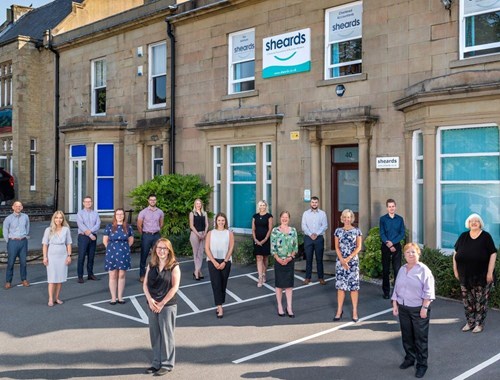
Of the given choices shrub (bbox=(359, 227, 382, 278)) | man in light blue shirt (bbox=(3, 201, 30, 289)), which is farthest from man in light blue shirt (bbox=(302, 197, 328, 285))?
man in light blue shirt (bbox=(3, 201, 30, 289))

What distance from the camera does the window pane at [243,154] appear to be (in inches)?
663

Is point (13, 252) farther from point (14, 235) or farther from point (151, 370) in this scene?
point (151, 370)

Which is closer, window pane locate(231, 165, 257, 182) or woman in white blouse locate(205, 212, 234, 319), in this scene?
woman in white blouse locate(205, 212, 234, 319)

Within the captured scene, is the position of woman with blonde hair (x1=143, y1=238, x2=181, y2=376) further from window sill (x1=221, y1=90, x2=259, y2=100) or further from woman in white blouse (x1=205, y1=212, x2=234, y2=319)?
window sill (x1=221, y1=90, x2=259, y2=100)

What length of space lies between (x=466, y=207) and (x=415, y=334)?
5.71 metres

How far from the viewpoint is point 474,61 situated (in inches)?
471

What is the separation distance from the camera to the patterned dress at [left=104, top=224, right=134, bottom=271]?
1080 cm

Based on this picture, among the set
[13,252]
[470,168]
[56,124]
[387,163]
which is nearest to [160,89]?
[56,124]

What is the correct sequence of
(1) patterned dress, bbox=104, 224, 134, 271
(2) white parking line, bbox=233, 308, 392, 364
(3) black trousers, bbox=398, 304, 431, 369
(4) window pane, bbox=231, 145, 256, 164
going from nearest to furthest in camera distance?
(3) black trousers, bbox=398, 304, 431, 369
(2) white parking line, bbox=233, 308, 392, 364
(1) patterned dress, bbox=104, 224, 134, 271
(4) window pane, bbox=231, 145, 256, 164

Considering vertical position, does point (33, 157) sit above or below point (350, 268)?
above

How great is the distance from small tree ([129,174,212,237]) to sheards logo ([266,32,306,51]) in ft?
14.5

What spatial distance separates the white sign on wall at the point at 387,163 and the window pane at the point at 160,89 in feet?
27.6

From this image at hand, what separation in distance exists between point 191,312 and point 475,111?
661 cm

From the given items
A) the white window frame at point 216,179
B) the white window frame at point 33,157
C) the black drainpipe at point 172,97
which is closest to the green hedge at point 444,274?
the white window frame at point 216,179
